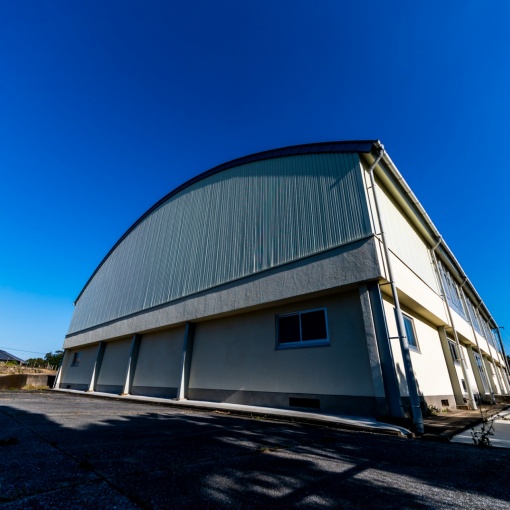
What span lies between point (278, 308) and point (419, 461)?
528 cm

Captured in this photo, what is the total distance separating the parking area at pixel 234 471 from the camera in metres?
1.85

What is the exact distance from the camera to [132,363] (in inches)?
505

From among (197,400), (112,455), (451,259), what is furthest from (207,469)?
(451,259)

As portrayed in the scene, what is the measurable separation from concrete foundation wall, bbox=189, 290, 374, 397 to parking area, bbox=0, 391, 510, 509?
2.35 metres

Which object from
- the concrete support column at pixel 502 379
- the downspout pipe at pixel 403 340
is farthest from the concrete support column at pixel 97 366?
the concrete support column at pixel 502 379

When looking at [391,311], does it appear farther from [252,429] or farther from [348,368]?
[252,429]

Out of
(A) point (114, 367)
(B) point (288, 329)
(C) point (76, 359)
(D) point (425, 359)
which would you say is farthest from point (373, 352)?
(C) point (76, 359)

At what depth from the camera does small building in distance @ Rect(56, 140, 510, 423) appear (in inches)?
252

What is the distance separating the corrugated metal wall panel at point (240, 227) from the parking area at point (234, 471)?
4.76m

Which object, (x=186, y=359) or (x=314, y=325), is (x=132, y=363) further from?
(x=314, y=325)

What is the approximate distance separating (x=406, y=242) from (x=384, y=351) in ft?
15.3

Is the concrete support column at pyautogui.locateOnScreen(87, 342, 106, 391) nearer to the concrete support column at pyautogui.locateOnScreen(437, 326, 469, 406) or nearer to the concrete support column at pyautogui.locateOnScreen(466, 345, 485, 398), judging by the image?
the concrete support column at pyautogui.locateOnScreen(437, 326, 469, 406)

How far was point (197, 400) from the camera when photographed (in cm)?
929

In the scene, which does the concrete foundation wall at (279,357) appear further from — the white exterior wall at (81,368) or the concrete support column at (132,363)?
the white exterior wall at (81,368)
